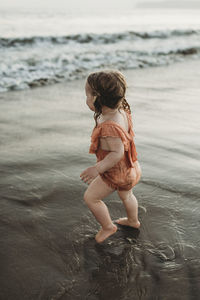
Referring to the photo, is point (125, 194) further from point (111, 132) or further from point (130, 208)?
point (111, 132)

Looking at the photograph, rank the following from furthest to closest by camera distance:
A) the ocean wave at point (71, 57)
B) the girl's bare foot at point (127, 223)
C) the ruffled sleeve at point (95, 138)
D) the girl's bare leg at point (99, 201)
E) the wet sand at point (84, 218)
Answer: the ocean wave at point (71, 57), the girl's bare foot at point (127, 223), the girl's bare leg at point (99, 201), the ruffled sleeve at point (95, 138), the wet sand at point (84, 218)

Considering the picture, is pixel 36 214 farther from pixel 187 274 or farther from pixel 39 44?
pixel 39 44

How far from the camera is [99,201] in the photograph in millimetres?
2459

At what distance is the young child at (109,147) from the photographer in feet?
7.25

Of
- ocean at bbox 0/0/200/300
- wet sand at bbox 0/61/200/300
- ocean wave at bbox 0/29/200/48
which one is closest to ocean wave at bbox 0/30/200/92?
ocean wave at bbox 0/29/200/48

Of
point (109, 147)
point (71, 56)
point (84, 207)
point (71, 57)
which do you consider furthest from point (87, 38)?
point (109, 147)

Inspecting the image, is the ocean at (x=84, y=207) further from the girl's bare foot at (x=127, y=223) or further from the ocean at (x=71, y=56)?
the ocean at (x=71, y=56)

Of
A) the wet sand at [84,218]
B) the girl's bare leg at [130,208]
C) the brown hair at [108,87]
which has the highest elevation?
the brown hair at [108,87]

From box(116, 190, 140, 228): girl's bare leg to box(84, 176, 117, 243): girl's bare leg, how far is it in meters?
0.12

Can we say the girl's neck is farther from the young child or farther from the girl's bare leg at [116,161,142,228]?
the girl's bare leg at [116,161,142,228]

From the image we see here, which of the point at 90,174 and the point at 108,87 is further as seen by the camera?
the point at 90,174

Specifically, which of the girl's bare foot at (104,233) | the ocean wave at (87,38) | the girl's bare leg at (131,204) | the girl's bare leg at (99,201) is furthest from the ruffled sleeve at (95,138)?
the ocean wave at (87,38)

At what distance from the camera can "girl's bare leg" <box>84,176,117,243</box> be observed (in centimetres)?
243

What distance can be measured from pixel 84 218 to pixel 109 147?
76 cm
